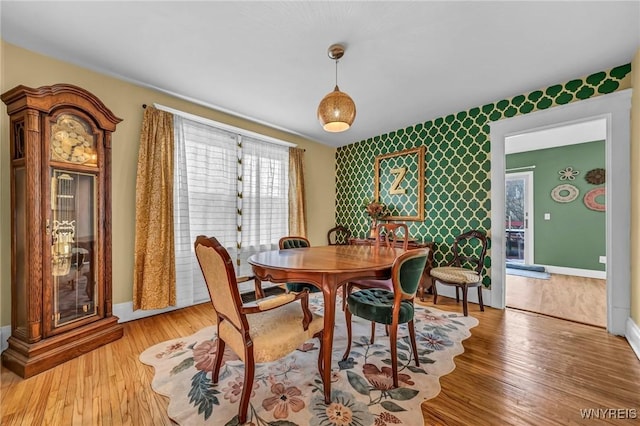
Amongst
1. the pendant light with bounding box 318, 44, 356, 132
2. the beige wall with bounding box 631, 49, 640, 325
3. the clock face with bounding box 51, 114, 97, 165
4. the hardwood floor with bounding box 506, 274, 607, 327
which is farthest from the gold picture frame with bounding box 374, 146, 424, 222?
the clock face with bounding box 51, 114, 97, 165

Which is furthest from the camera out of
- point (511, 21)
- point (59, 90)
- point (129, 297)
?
point (129, 297)

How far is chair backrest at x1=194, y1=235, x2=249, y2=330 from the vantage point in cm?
136

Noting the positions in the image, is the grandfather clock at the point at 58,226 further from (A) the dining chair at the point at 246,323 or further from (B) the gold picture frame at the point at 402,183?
(B) the gold picture frame at the point at 402,183

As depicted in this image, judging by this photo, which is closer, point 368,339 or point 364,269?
point 364,269

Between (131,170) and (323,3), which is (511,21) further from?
(131,170)

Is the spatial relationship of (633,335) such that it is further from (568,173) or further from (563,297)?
(568,173)

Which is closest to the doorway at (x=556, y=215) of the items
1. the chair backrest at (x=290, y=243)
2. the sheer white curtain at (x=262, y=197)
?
the chair backrest at (x=290, y=243)

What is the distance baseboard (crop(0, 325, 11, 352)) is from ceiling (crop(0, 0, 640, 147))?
235cm

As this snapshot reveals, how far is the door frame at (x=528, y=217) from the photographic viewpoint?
18.4ft

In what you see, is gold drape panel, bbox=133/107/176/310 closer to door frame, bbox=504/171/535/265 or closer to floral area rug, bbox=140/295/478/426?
floral area rug, bbox=140/295/478/426

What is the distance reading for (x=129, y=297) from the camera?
2.78 m

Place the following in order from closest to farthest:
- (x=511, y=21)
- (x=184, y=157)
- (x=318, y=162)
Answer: (x=511, y=21) < (x=184, y=157) < (x=318, y=162)

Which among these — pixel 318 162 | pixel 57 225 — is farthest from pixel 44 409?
pixel 318 162

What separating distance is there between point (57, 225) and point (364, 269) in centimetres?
248
